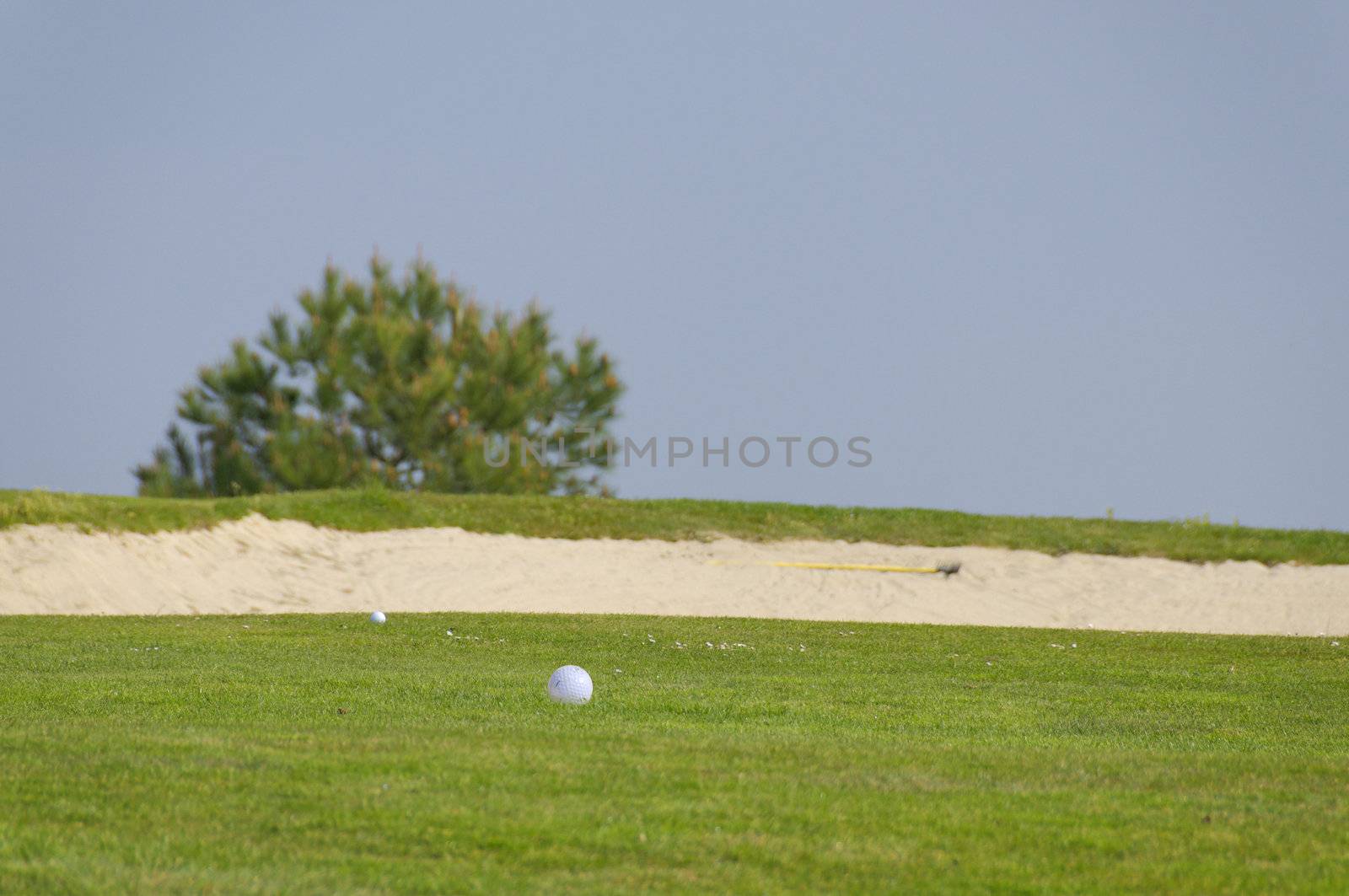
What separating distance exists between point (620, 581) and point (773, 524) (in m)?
3.30

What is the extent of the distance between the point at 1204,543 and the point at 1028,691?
12273mm

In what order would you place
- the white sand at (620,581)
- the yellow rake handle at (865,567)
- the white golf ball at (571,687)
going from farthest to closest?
the yellow rake handle at (865,567) → the white sand at (620,581) → the white golf ball at (571,687)

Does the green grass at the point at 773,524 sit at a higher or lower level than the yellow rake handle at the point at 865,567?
higher

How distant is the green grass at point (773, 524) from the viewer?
72.3 feet

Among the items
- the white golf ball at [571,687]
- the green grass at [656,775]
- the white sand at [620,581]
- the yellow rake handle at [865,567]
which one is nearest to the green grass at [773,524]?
the white sand at [620,581]

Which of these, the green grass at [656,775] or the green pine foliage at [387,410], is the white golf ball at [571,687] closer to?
the green grass at [656,775]

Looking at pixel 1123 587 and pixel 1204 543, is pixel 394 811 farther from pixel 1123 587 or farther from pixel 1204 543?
pixel 1204 543

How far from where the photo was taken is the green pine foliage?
115ft

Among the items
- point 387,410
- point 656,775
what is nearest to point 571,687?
point 656,775

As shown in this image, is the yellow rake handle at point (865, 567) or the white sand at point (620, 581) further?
the yellow rake handle at point (865, 567)

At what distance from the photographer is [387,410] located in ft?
118

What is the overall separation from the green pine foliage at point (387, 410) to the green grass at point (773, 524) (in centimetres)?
1197

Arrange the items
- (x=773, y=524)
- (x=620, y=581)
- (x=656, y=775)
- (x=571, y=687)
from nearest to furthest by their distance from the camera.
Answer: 1. (x=656, y=775)
2. (x=571, y=687)
3. (x=620, y=581)
4. (x=773, y=524)

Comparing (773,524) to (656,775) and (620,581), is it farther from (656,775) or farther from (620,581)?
(656,775)
